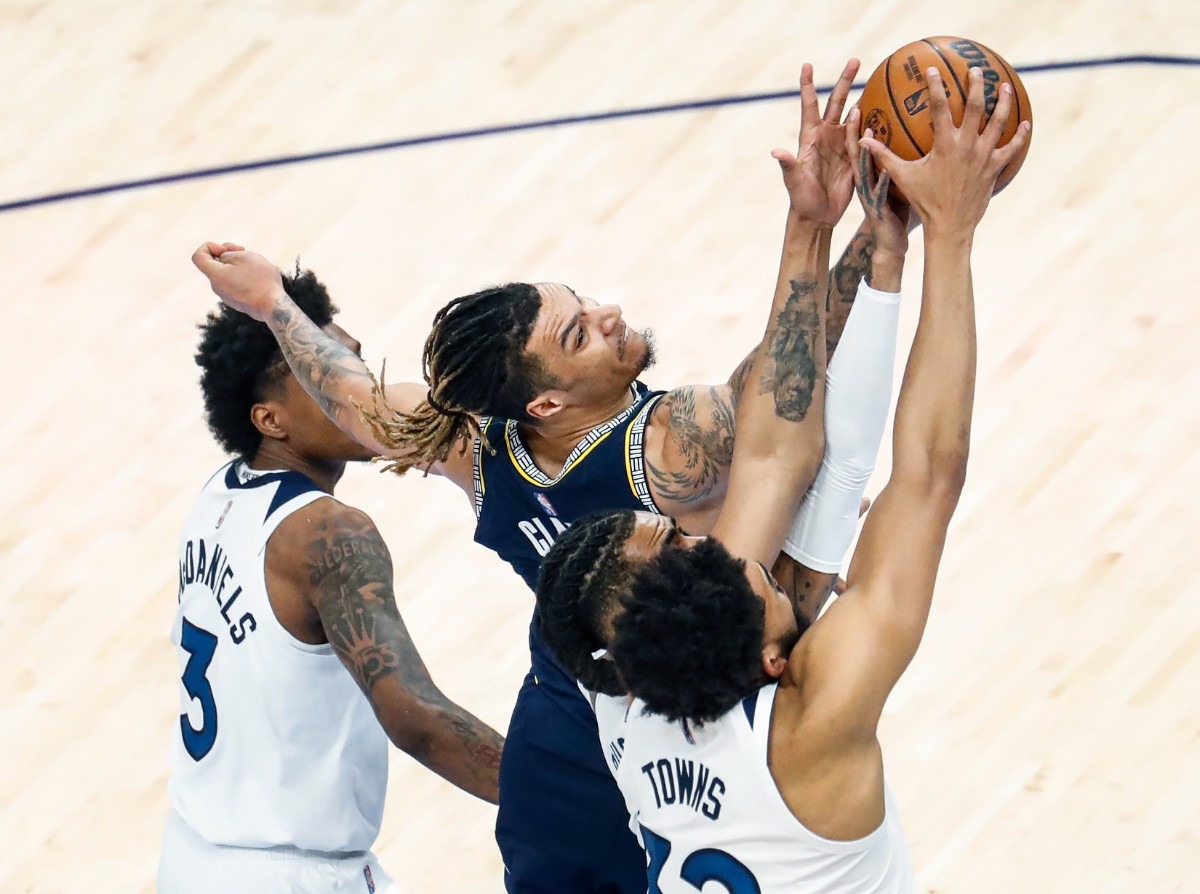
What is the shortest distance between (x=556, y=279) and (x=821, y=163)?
317 cm

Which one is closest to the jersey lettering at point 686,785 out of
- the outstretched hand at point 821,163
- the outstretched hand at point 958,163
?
the outstretched hand at point 958,163

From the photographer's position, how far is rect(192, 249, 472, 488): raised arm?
126 inches

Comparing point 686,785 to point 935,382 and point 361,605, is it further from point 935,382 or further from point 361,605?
point 361,605

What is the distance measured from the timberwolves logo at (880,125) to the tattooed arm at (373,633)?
1.18 meters

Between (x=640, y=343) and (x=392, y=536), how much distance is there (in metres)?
2.42

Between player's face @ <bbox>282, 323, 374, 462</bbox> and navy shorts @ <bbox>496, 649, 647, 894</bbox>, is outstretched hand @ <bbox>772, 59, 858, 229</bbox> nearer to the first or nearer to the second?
navy shorts @ <bbox>496, 649, 647, 894</bbox>

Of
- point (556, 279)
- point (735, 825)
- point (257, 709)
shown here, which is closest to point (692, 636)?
point (735, 825)

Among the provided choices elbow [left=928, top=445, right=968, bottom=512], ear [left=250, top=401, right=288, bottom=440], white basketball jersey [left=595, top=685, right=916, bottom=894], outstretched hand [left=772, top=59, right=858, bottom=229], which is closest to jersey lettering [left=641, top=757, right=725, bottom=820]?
white basketball jersey [left=595, top=685, right=916, bottom=894]

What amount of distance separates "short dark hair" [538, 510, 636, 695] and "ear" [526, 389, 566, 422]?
0.43 metres

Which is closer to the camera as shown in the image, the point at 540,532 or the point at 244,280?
the point at 540,532

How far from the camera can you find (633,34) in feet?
A: 23.1

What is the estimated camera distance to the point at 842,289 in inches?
114

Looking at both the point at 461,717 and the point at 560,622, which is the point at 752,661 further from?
the point at 461,717

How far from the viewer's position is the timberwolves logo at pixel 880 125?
107 inches
